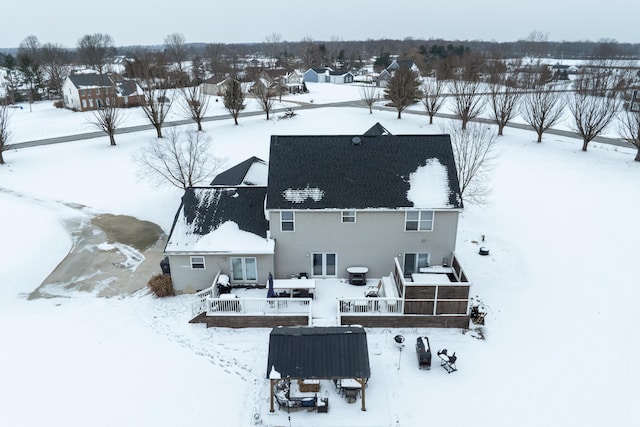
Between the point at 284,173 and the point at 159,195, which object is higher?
the point at 284,173

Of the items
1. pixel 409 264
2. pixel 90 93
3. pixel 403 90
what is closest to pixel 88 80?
pixel 90 93

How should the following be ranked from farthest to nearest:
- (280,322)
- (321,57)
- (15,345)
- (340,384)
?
1. (321,57)
2. (280,322)
3. (15,345)
4. (340,384)

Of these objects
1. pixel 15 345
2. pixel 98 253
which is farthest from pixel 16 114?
pixel 15 345

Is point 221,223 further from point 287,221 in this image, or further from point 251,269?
point 287,221

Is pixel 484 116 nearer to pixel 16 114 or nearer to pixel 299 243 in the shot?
pixel 299 243

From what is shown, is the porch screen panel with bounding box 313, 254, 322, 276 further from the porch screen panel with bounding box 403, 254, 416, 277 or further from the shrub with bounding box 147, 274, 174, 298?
the shrub with bounding box 147, 274, 174, 298

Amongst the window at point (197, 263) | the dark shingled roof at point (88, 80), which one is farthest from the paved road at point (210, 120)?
the window at point (197, 263)

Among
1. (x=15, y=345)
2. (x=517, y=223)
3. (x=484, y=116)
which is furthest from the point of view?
(x=484, y=116)

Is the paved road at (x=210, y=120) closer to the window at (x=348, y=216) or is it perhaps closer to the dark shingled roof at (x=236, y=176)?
the dark shingled roof at (x=236, y=176)

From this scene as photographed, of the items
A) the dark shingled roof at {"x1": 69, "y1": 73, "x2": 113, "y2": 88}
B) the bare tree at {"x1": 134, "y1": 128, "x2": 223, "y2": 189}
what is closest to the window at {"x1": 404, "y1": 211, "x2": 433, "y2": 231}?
the bare tree at {"x1": 134, "y1": 128, "x2": 223, "y2": 189}
